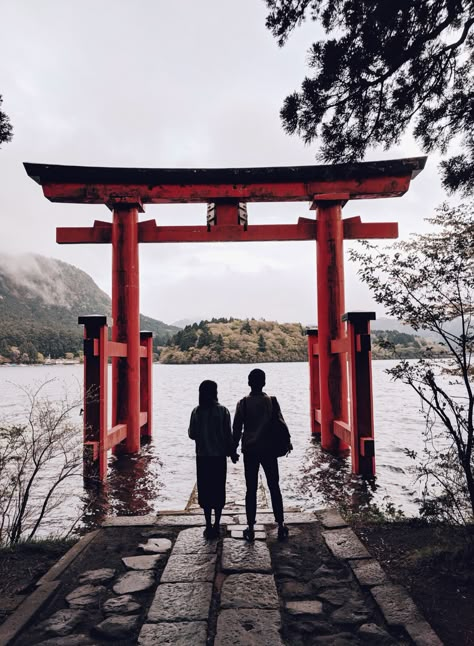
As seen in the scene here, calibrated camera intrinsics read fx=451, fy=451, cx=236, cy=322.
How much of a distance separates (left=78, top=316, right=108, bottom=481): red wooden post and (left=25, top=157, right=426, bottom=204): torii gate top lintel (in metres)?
2.94

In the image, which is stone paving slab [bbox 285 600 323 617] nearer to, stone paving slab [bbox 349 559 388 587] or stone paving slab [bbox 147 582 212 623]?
stone paving slab [bbox 349 559 388 587]

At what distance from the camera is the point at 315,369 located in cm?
1016

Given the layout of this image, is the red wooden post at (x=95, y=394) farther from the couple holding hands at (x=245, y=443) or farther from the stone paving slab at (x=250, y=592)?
the stone paving slab at (x=250, y=592)

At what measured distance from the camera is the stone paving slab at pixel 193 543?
390 cm

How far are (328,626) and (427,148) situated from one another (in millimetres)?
3413

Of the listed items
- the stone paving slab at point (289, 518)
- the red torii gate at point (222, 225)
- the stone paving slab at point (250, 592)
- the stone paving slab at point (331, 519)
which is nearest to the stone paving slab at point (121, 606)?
the stone paving slab at point (250, 592)

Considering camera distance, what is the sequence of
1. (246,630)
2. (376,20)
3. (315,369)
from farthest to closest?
(315,369) < (376,20) < (246,630)

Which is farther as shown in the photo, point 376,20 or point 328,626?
point 376,20

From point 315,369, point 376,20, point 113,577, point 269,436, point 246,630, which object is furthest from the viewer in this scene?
point 315,369

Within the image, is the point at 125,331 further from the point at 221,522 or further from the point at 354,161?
the point at 354,161

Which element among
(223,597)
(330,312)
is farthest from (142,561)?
(330,312)

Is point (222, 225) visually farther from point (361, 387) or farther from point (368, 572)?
point (368, 572)

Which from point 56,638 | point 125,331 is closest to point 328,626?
point 56,638

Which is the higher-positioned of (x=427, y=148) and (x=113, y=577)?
(x=427, y=148)
